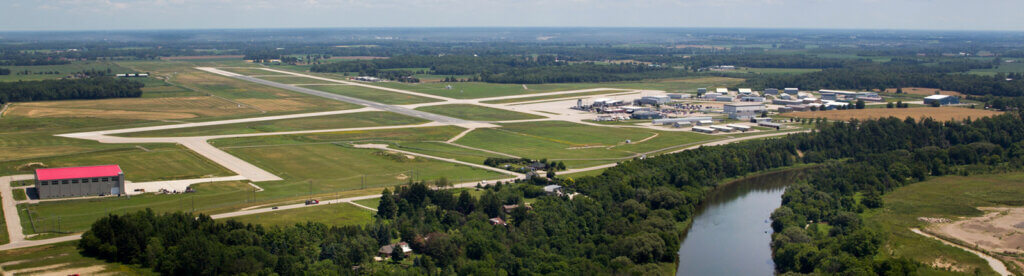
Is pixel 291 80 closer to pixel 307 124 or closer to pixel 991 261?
pixel 307 124

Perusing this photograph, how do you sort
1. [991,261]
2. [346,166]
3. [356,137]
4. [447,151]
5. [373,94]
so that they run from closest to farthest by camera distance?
[991,261]
[346,166]
[447,151]
[356,137]
[373,94]

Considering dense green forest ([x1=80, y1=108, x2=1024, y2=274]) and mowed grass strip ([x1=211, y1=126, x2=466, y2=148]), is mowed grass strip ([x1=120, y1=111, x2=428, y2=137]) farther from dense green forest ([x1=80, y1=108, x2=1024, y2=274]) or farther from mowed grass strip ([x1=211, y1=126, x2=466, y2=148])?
dense green forest ([x1=80, y1=108, x2=1024, y2=274])

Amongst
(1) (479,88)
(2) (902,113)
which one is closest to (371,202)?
(2) (902,113)

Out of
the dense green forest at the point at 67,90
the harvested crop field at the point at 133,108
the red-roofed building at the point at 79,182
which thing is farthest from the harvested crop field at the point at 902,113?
the dense green forest at the point at 67,90

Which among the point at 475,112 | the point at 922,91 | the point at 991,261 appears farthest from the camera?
the point at 922,91

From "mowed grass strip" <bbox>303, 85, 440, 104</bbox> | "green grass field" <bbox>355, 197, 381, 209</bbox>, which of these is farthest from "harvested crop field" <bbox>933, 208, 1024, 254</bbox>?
"mowed grass strip" <bbox>303, 85, 440, 104</bbox>

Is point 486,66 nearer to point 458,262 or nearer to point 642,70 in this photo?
point 642,70
